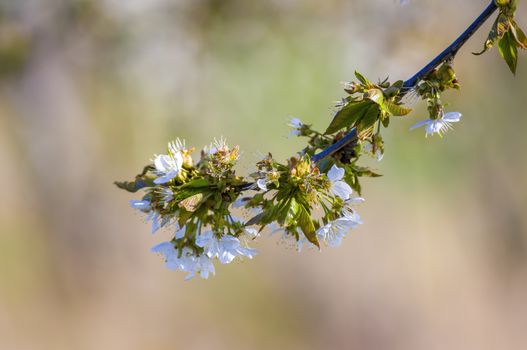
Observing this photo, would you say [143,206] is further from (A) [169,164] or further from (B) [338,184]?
(B) [338,184]

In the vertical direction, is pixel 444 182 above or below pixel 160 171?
above

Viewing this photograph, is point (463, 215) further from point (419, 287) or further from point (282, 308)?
point (282, 308)

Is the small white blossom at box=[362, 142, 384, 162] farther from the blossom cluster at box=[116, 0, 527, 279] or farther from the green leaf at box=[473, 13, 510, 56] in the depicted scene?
the green leaf at box=[473, 13, 510, 56]

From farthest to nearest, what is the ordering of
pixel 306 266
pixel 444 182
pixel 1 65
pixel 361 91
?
pixel 444 182
pixel 306 266
pixel 1 65
pixel 361 91

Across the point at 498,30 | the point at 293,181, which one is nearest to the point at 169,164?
the point at 293,181

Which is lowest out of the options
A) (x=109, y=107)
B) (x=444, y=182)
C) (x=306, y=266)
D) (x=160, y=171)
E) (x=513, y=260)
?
(x=160, y=171)

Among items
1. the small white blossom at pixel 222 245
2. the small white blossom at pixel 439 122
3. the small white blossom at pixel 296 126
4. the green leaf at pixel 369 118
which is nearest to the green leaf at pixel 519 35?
the small white blossom at pixel 439 122

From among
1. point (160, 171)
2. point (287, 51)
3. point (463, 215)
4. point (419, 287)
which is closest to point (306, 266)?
point (419, 287)
